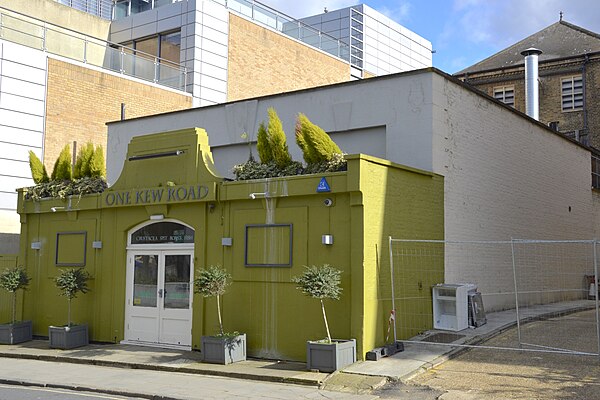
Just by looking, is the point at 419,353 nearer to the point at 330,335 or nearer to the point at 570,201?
the point at 330,335

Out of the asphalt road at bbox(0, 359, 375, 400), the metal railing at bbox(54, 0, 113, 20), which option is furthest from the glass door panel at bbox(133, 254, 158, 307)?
the metal railing at bbox(54, 0, 113, 20)

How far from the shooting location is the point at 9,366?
1434 cm

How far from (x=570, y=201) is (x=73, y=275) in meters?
16.3

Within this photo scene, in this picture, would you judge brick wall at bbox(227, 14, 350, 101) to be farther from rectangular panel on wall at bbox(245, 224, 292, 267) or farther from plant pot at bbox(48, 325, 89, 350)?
rectangular panel on wall at bbox(245, 224, 292, 267)

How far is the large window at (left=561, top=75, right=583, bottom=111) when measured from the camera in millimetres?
36938

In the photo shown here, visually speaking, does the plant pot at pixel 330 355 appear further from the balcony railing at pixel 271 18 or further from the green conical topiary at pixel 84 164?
the balcony railing at pixel 271 18

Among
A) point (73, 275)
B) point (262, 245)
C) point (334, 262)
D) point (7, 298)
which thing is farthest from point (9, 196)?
point (334, 262)

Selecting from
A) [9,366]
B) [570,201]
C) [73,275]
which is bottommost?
[9,366]

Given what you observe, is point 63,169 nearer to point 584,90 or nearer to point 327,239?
point 327,239

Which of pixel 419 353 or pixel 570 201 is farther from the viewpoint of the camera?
pixel 570 201

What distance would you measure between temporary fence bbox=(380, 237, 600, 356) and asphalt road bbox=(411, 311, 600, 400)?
122mm

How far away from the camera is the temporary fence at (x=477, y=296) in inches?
533

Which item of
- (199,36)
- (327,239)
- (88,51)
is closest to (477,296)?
(327,239)

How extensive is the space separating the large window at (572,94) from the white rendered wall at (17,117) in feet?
88.6
